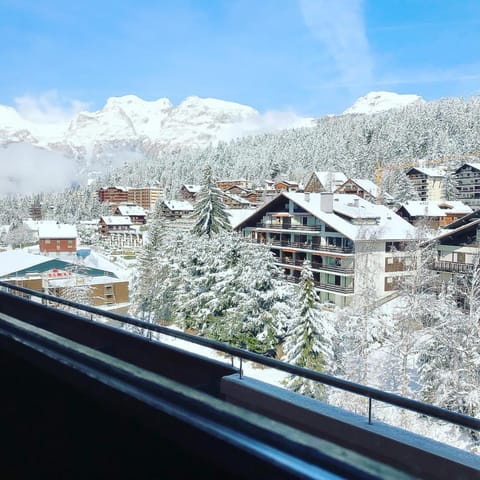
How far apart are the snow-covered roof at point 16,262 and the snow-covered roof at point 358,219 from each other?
860 cm

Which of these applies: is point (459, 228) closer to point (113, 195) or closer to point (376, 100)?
point (113, 195)

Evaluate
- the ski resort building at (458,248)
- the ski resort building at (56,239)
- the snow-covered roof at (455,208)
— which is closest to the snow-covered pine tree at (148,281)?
the ski resort building at (56,239)

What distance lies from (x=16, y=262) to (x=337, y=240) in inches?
440

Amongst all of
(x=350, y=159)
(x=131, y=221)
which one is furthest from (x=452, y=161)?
(x=131, y=221)

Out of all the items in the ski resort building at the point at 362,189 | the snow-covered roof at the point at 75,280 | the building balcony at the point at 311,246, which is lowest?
the snow-covered roof at the point at 75,280

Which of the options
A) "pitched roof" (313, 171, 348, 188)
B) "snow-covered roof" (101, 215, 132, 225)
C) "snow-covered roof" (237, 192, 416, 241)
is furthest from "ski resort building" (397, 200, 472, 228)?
"snow-covered roof" (101, 215, 132, 225)

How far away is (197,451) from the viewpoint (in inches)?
25.5

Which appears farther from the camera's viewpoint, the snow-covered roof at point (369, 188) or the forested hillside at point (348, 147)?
the forested hillside at point (348, 147)

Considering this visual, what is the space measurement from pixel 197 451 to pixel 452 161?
3999 cm

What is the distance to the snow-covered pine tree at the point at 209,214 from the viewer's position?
17156 mm

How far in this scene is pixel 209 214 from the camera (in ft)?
56.6

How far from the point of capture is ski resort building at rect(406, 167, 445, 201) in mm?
32031

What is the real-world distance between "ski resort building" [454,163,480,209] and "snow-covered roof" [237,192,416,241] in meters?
15.9

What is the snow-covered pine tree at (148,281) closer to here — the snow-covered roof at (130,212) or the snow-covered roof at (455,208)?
the snow-covered roof at (455,208)
